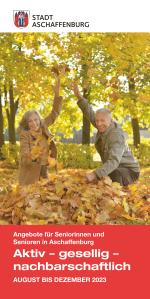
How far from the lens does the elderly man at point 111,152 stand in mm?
5359

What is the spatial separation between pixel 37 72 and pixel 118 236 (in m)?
4.01

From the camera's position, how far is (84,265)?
449 cm

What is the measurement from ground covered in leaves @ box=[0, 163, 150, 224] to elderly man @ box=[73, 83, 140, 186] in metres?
0.14

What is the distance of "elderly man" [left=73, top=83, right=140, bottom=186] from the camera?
5.36 m

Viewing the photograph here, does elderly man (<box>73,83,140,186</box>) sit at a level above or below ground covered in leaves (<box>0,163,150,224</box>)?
above

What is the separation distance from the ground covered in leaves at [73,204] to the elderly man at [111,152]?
14cm

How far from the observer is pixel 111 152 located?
5422 mm

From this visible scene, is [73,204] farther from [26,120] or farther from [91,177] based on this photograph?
[26,120]

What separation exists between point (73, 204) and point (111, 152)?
2.61 feet

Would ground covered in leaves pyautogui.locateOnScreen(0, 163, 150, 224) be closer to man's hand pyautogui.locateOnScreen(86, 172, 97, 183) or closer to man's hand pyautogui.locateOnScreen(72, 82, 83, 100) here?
man's hand pyautogui.locateOnScreen(86, 172, 97, 183)
